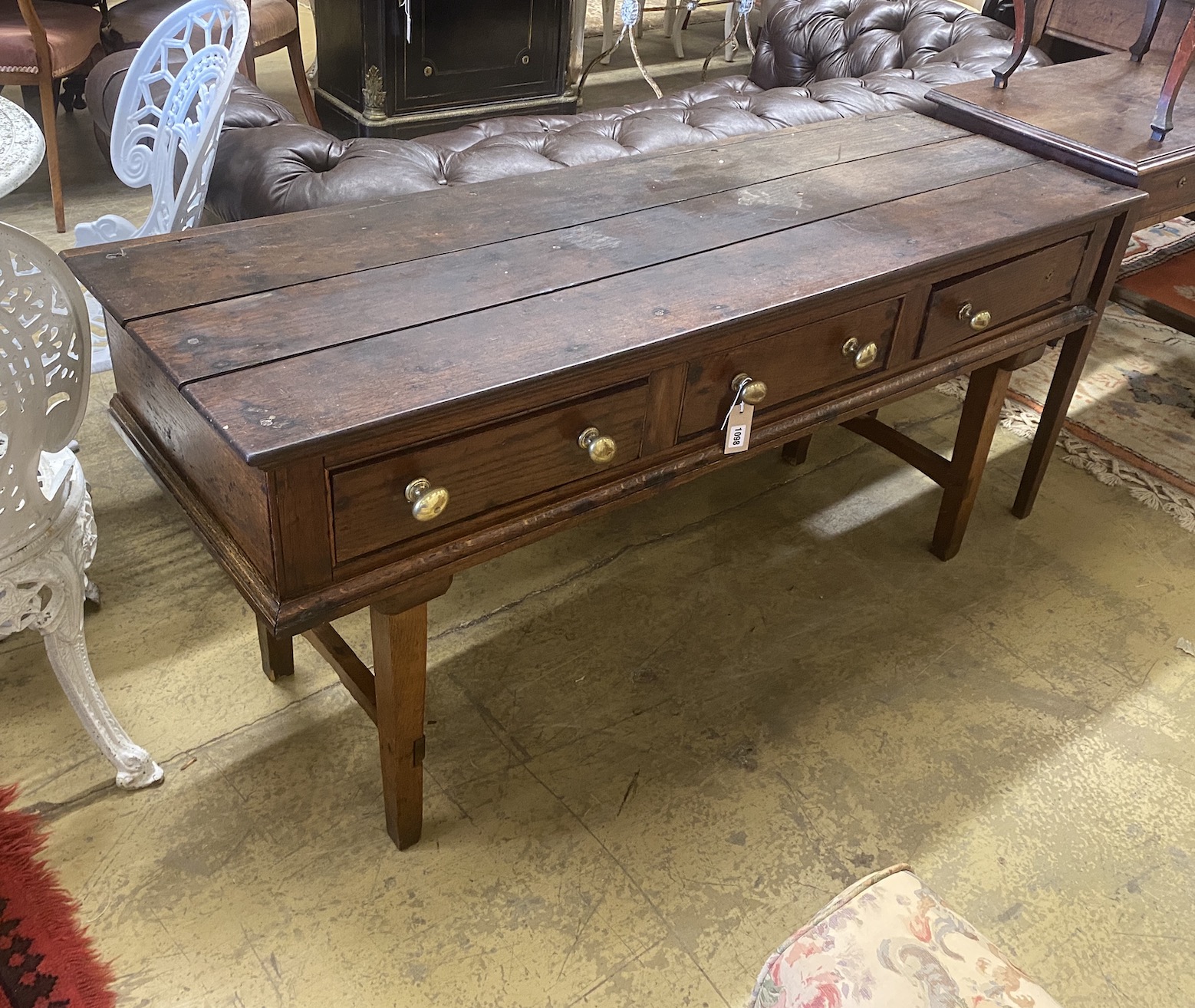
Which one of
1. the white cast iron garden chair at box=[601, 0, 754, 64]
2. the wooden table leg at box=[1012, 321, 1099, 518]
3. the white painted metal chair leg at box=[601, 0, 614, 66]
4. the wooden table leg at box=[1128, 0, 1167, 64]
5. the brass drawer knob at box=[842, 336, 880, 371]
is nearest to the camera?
the brass drawer knob at box=[842, 336, 880, 371]

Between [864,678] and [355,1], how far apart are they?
9.23 ft

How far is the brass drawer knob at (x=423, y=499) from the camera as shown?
116 centimetres

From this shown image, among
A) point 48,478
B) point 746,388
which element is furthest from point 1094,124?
point 48,478

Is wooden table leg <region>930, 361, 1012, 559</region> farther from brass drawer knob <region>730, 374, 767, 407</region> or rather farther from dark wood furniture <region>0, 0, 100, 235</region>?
dark wood furniture <region>0, 0, 100, 235</region>

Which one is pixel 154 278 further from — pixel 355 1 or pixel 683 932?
pixel 355 1

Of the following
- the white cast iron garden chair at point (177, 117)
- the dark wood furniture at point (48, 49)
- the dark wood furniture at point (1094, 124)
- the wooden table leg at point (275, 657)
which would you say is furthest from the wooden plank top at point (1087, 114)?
the dark wood furniture at point (48, 49)

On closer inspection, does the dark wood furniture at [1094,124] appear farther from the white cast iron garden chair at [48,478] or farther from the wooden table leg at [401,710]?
the white cast iron garden chair at [48,478]

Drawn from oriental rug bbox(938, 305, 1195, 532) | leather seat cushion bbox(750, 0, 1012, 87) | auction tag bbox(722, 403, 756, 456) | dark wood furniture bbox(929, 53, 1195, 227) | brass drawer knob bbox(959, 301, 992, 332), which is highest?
dark wood furniture bbox(929, 53, 1195, 227)

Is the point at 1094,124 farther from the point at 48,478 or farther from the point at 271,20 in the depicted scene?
the point at 271,20

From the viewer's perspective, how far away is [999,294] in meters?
1.71

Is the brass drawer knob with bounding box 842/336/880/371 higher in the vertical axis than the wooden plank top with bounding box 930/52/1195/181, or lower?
lower

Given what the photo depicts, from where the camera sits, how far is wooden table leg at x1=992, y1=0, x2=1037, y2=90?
2.13 metres

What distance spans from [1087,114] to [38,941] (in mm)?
2271

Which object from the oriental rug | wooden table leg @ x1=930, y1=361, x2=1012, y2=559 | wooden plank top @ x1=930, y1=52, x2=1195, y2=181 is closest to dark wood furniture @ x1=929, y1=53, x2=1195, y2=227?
wooden plank top @ x1=930, y1=52, x2=1195, y2=181
